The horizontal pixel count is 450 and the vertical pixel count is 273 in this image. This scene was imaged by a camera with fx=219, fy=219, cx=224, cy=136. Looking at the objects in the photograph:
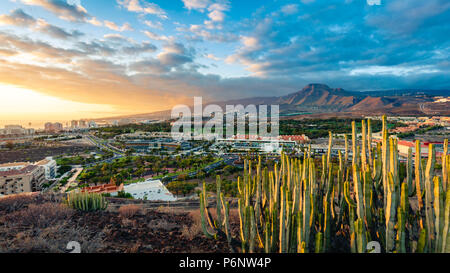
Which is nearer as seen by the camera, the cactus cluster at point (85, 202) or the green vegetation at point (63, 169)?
the cactus cluster at point (85, 202)

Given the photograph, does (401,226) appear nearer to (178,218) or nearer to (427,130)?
(178,218)

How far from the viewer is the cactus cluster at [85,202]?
280 inches

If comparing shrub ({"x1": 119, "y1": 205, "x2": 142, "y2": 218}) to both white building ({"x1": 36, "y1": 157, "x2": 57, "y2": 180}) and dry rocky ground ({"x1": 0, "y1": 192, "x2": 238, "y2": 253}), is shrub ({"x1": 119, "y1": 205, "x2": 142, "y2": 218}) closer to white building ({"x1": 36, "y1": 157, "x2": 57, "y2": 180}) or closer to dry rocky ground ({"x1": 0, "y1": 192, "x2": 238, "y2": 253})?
dry rocky ground ({"x1": 0, "y1": 192, "x2": 238, "y2": 253})

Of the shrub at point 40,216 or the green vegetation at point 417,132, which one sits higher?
the green vegetation at point 417,132

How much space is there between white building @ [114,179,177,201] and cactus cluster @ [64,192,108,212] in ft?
30.0

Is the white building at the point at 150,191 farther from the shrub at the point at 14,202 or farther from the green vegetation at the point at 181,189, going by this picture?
the shrub at the point at 14,202

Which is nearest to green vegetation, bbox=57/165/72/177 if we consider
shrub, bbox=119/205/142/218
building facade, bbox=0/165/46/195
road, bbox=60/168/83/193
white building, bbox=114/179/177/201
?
road, bbox=60/168/83/193

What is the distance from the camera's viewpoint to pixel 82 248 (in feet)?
15.5

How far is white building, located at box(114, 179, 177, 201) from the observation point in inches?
666

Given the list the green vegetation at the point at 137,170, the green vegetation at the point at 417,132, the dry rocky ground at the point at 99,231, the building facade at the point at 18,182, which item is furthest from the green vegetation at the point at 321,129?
the dry rocky ground at the point at 99,231

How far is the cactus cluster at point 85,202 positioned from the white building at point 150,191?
9.13 metres
